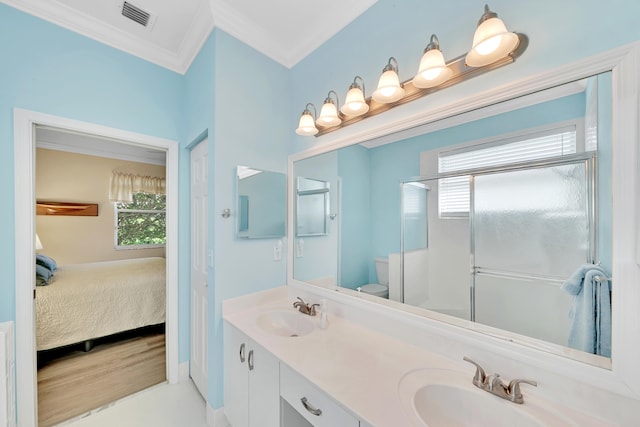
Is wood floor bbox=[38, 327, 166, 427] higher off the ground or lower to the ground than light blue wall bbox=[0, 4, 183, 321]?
lower

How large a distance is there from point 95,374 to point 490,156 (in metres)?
3.40

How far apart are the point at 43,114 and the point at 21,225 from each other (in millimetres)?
687

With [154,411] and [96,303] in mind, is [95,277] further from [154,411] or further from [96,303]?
[154,411]

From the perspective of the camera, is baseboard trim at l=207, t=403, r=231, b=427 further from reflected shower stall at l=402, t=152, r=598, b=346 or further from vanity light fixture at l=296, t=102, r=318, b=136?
vanity light fixture at l=296, t=102, r=318, b=136

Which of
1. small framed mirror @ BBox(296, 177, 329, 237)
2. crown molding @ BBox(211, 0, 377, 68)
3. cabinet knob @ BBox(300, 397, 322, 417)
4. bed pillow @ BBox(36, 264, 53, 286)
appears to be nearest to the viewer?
cabinet knob @ BBox(300, 397, 322, 417)

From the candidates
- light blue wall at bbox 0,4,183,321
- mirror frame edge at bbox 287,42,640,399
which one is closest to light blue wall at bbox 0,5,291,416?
light blue wall at bbox 0,4,183,321

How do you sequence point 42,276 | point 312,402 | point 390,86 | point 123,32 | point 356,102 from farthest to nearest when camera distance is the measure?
point 42,276 → point 123,32 → point 356,102 → point 390,86 → point 312,402

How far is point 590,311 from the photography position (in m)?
0.78

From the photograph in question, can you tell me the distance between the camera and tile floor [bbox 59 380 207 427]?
1.61m

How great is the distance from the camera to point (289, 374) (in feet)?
3.43

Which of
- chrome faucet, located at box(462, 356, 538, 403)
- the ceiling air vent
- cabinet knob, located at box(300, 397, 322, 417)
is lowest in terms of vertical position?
cabinet knob, located at box(300, 397, 322, 417)

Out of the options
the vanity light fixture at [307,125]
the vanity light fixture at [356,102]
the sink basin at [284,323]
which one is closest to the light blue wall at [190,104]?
the sink basin at [284,323]

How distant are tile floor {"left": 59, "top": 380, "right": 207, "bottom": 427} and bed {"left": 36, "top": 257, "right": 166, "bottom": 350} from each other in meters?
1.00

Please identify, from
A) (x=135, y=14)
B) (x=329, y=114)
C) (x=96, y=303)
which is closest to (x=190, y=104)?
(x=135, y=14)
